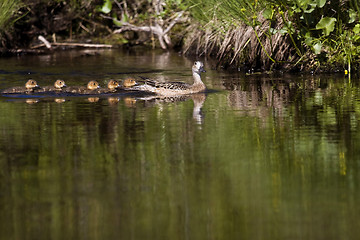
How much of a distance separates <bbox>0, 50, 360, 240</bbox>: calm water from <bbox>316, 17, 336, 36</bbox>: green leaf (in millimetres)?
1570

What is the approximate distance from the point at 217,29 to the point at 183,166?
9.78 metres

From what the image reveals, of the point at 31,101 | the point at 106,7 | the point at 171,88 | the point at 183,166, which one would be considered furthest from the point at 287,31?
the point at 106,7

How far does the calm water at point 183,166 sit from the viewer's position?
18.8 feet

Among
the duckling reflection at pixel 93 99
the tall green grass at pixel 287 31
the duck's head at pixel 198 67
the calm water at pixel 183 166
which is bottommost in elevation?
the calm water at pixel 183 166

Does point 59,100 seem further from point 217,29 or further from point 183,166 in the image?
point 217,29

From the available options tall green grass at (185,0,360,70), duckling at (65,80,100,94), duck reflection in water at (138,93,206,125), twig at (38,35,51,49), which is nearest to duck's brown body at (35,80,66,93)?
duckling at (65,80,100,94)

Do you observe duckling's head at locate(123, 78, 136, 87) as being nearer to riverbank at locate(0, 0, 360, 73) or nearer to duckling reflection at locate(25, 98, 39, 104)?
duckling reflection at locate(25, 98, 39, 104)

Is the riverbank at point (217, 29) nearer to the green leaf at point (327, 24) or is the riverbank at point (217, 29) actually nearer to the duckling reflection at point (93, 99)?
the green leaf at point (327, 24)

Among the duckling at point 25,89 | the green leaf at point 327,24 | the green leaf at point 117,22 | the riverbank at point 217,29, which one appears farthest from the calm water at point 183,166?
the green leaf at point 117,22

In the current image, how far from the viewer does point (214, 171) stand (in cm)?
716

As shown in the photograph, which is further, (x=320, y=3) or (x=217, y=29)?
(x=217, y=29)

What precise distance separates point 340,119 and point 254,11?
207 inches

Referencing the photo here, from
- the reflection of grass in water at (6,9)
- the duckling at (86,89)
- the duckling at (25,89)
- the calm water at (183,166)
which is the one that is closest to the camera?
the calm water at (183,166)

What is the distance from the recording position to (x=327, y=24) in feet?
45.1
